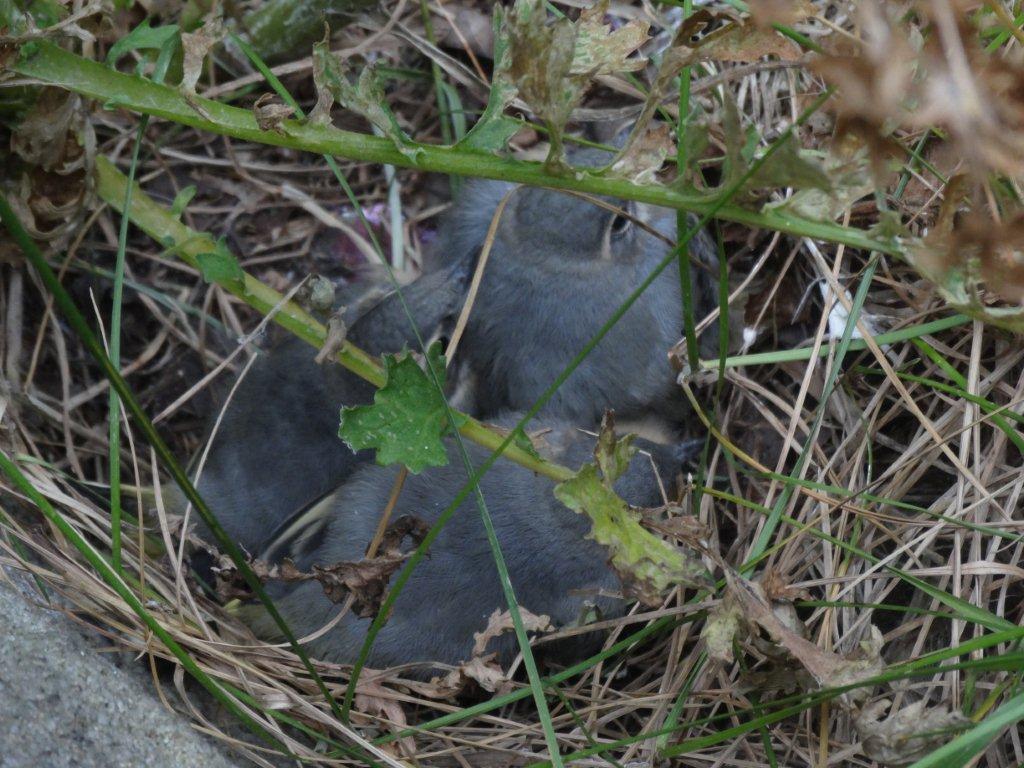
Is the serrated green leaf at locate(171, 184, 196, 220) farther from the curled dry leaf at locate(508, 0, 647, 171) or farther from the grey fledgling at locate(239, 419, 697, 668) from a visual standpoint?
the curled dry leaf at locate(508, 0, 647, 171)

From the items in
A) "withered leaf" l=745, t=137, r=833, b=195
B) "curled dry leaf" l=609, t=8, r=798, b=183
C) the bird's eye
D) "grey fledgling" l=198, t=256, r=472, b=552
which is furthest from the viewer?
the bird's eye

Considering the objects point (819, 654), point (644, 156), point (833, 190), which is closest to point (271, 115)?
point (644, 156)

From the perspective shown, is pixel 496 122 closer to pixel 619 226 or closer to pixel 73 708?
pixel 619 226

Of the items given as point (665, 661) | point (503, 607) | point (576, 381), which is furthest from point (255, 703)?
point (576, 381)

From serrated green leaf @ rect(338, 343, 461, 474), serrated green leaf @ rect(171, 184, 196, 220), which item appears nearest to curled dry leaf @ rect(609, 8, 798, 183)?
serrated green leaf @ rect(338, 343, 461, 474)

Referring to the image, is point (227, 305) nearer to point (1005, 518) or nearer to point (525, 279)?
point (525, 279)

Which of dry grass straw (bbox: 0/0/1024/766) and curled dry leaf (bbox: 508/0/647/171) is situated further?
dry grass straw (bbox: 0/0/1024/766)

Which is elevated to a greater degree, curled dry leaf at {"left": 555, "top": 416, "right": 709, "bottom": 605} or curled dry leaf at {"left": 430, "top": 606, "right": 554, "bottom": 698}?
curled dry leaf at {"left": 555, "top": 416, "right": 709, "bottom": 605}
